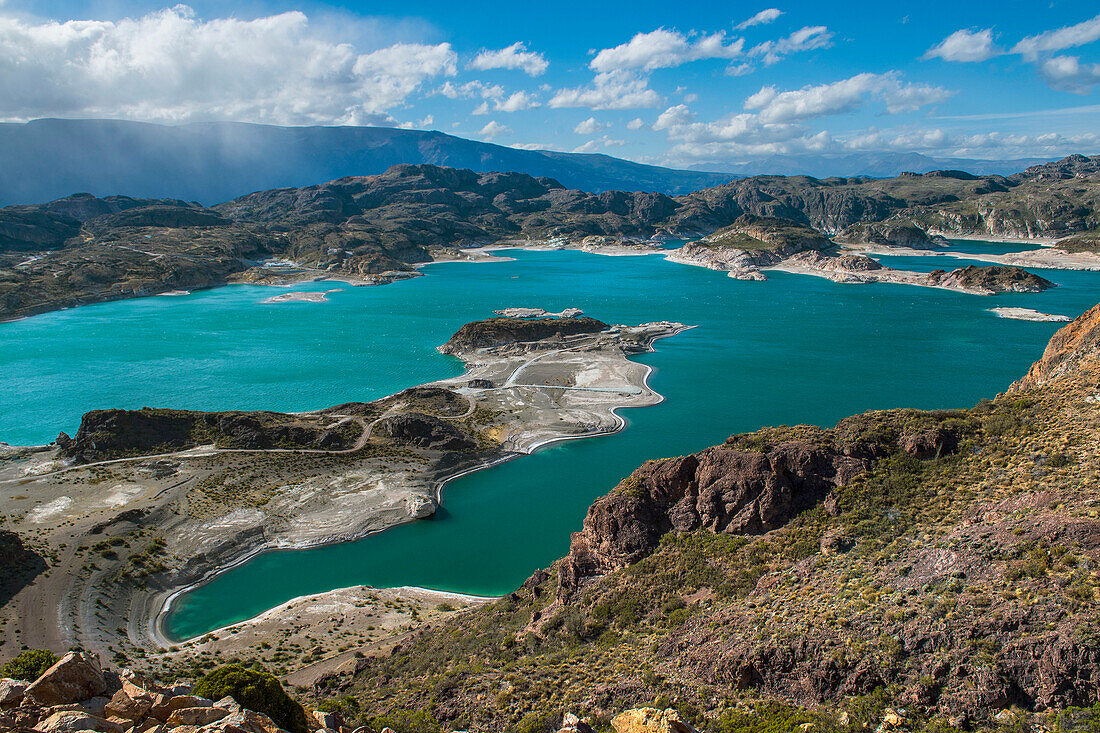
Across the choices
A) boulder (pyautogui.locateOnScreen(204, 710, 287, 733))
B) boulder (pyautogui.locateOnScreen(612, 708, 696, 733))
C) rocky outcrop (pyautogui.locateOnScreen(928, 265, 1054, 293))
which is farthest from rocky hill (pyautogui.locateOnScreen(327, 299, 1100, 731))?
rocky outcrop (pyautogui.locateOnScreen(928, 265, 1054, 293))

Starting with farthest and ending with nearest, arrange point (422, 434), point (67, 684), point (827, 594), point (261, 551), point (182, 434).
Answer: point (422, 434) < point (182, 434) < point (261, 551) < point (827, 594) < point (67, 684)

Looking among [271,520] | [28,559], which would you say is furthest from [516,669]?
[28,559]

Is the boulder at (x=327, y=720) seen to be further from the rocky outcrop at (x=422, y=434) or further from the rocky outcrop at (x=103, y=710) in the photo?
the rocky outcrop at (x=422, y=434)

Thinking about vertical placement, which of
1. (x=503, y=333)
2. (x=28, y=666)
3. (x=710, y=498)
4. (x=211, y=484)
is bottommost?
(x=211, y=484)

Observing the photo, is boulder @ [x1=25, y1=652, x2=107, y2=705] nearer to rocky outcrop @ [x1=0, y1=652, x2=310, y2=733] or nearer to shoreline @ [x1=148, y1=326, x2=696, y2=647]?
rocky outcrop @ [x1=0, y1=652, x2=310, y2=733]

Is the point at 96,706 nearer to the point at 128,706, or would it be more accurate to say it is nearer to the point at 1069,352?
the point at 128,706

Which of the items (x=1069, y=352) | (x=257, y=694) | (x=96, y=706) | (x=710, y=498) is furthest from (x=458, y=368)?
(x=96, y=706)

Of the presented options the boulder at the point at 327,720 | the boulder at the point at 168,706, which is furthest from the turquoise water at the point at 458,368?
the boulder at the point at 168,706
